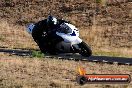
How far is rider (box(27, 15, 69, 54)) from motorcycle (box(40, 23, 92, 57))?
21 centimetres

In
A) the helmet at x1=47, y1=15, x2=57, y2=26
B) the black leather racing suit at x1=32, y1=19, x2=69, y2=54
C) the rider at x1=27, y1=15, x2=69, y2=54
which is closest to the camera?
the helmet at x1=47, y1=15, x2=57, y2=26

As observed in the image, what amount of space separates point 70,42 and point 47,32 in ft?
4.50

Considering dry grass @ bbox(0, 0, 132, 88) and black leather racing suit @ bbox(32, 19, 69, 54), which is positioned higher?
black leather racing suit @ bbox(32, 19, 69, 54)

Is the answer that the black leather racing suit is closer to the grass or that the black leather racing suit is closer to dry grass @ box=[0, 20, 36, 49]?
the grass

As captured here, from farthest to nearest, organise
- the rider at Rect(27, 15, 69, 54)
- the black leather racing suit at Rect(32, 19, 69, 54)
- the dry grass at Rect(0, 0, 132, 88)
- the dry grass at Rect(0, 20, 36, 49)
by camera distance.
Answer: the dry grass at Rect(0, 20, 36, 49)
the black leather racing suit at Rect(32, 19, 69, 54)
the rider at Rect(27, 15, 69, 54)
the dry grass at Rect(0, 0, 132, 88)

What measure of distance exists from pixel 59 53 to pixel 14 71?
453 cm

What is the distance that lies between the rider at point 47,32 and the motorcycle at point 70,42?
21cm

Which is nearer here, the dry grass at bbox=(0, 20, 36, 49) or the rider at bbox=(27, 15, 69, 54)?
the rider at bbox=(27, 15, 69, 54)

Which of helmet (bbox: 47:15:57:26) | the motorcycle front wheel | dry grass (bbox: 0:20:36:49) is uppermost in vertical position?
helmet (bbox: 47:15:57:26)

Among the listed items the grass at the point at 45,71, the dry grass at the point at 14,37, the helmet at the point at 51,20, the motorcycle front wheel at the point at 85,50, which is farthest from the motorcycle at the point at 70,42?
the dry grass at the point at 14,37

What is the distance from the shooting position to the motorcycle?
22109 millimetres

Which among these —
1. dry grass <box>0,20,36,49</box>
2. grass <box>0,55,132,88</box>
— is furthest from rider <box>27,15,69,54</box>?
dry grass <box>0,20,36,49</box>

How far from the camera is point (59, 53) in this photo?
23.4 m

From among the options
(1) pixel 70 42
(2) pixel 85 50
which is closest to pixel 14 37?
(2) pixel 85 50
